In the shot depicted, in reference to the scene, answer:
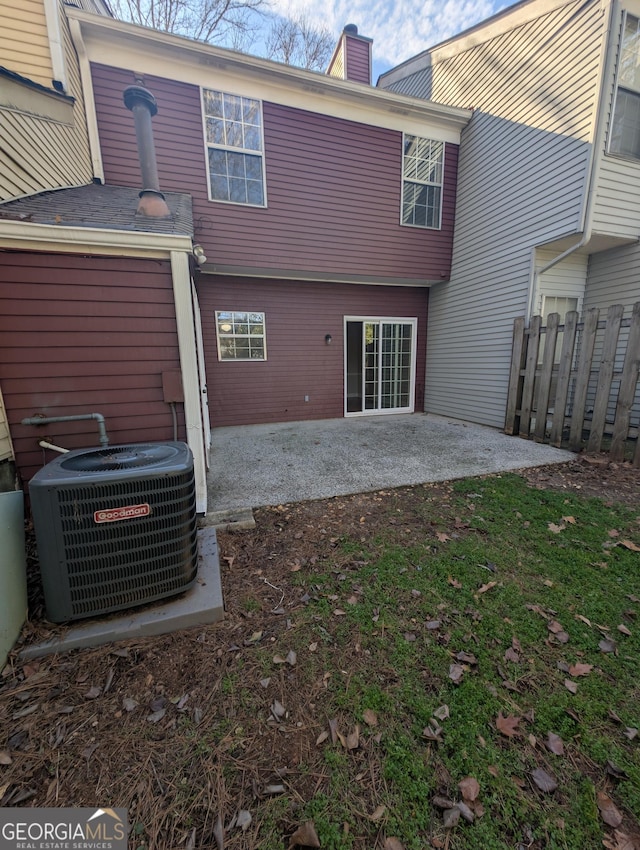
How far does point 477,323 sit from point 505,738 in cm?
668

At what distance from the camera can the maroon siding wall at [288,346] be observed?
21.5ft

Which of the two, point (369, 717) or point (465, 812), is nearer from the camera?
point (465, 812)

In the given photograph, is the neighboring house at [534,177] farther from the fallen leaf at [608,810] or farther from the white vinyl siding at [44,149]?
the white vinyl siding at [44,149]

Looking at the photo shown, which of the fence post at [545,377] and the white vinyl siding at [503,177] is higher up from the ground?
the white vinyl siding at [503,177]

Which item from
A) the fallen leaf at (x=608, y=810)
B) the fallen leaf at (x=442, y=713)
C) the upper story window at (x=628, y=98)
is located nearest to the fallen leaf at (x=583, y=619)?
the fallen leaf at (x=608, y=810)

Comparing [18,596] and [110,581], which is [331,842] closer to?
[110,581]

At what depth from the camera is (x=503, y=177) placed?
5.91 m

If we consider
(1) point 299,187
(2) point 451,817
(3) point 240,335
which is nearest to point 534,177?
(1) point 299,187

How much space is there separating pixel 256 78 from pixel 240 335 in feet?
13.3

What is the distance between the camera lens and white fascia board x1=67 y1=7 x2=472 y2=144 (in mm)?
4789

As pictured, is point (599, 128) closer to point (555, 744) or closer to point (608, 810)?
point (555, 744)

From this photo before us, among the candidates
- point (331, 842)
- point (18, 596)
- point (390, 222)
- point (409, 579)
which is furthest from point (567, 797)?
point (390, 222)

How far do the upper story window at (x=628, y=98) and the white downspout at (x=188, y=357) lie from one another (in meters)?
6.20

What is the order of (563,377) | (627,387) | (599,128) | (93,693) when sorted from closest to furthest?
(93,693)
(627,387)
(599,128)
(563,377)
